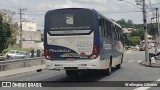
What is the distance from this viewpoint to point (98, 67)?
61.4 ft

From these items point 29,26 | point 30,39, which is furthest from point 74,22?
point 29,26

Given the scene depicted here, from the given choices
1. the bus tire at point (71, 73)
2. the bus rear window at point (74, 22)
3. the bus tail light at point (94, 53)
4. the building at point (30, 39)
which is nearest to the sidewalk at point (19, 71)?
the bus tire at point (71, 73)

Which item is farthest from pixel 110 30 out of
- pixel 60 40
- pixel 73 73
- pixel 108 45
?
pixel 60 40

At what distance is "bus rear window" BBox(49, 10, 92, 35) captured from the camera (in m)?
18.7

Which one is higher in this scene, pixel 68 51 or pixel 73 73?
pixel 68 51

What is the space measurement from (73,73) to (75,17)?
410 cm

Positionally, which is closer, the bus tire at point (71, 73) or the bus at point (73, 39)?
the bus at point (73, 39)

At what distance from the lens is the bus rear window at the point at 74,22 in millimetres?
18703

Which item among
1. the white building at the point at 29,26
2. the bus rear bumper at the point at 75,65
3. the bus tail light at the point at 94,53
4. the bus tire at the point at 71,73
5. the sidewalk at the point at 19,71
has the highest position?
the white building at the point at 29,26

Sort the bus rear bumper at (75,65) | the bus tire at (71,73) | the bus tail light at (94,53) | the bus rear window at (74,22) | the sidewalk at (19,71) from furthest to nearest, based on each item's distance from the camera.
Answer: the sidewalk at (19,71) → the bus tire at (71,73) → the bus rear window at (74,22) → the bus tail light at (94,53) → the bus rear bumper at (75,65)

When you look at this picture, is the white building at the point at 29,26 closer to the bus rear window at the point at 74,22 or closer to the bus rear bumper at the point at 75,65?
the bus rear window at the point at 74,22

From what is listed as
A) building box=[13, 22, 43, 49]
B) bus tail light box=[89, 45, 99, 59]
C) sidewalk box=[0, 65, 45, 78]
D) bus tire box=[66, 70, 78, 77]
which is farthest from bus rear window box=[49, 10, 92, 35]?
building box=[13, 22, 43, 49]

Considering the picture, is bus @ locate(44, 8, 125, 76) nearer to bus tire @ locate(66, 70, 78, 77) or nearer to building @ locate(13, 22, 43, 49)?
bus tire @ locate(66, 70, 78, 77)

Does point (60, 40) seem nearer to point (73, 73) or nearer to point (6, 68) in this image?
point (73, 73)
